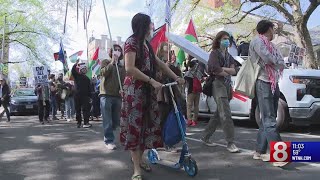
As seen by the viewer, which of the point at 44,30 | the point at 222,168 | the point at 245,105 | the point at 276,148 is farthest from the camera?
the point at 44,30

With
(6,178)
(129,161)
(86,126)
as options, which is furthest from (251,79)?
(86,126)

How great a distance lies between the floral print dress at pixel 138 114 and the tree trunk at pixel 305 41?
16.5 m

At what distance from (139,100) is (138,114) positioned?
6.5 inches

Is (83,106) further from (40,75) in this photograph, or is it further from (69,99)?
(40,75)

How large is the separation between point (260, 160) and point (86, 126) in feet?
20.3

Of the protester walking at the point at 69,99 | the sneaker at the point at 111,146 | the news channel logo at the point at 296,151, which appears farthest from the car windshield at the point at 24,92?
the news channel logo at the point at 296,151

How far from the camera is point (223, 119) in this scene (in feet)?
20.8

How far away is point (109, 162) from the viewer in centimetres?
607

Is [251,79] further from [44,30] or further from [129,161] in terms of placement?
[44,30]

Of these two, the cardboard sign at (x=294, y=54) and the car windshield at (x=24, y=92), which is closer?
the cardboard sign at (x=294, y=54)

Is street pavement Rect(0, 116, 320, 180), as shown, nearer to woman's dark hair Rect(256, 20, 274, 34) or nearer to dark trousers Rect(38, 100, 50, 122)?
woman's dark hair Rect(256, 20, 274, 34)

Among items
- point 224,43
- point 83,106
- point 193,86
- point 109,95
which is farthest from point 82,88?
point 224,43

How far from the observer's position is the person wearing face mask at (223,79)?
6.37 m

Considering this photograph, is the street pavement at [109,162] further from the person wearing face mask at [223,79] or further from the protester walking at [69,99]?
the protester walking at [69,99]
